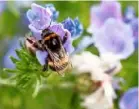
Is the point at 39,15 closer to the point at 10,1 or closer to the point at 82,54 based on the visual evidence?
the point at 82,54

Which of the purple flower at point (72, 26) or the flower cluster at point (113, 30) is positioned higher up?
the flower cluster at point (113, 30)

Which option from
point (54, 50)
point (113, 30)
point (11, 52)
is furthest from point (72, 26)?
point (11, 52)

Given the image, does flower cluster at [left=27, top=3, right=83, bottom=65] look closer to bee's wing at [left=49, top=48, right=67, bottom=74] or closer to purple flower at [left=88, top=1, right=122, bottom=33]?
bee's wing at [left=49, top=48, right=67, bottom=74]

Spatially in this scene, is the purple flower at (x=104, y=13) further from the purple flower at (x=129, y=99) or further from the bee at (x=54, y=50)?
the bee at (x=54, y=50)

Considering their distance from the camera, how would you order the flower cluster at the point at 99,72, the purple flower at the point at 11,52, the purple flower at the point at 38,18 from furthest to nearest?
the purple flower at the point at 11,52, the flower cluster at the point at 99,72, the purple flower at the point at 38,18

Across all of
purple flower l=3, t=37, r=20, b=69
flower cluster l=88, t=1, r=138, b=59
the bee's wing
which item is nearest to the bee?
the bee's wing

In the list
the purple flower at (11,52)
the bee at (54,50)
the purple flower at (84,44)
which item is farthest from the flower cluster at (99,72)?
the bee at (54,50)
